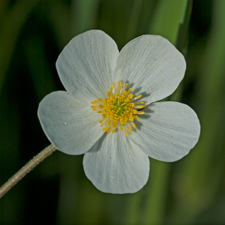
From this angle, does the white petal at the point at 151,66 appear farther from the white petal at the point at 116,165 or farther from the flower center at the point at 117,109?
the white petal at the point at 116,165

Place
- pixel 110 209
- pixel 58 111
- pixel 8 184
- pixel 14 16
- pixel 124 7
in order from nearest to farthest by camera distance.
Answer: pixel 8 184 → pixel 58 111 → pixel 14 16 → pixel 110 209 → pixel 124 7

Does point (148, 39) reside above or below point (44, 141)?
above

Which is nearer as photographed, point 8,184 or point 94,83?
point 8,184

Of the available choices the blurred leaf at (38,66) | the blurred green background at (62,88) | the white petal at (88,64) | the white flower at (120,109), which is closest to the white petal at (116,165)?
the white flower at (120,109)

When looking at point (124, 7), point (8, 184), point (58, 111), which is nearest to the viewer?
point (8, 184)

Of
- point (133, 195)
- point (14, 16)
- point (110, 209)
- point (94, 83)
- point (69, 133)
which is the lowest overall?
point (110, 209)

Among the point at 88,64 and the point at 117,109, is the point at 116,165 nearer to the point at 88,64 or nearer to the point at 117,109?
the point at 117,109

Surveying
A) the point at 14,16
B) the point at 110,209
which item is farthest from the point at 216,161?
the point at 14,16

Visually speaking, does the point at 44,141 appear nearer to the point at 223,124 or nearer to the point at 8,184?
the point at 8,184
